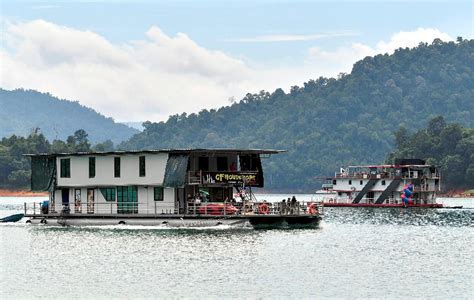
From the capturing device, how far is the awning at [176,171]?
69.3 meters

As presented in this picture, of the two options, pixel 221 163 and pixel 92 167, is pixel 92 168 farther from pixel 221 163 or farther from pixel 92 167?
pixel 221 163

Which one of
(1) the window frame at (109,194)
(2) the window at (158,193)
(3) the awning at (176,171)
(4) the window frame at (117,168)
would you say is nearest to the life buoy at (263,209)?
(3) the awning at (176,171)

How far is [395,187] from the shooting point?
408ft

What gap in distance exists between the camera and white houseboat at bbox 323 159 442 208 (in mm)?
123812

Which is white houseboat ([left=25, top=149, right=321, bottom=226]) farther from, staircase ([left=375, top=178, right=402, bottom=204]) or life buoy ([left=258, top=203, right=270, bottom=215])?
staircase ([left=375, top=178, right=402, bottom=204])

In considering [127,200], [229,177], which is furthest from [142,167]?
[229,177]

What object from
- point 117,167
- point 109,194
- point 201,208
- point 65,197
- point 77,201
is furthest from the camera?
point 65,197

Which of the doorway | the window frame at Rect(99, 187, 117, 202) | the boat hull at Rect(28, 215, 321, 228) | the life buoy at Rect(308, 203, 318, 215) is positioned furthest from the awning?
the life buoy at Rect(308, 203, 318, 215)

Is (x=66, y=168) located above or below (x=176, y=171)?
above

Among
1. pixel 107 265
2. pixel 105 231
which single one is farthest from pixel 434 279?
pixel 105 231

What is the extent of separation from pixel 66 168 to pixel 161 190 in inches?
369

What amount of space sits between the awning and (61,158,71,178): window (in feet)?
32.1

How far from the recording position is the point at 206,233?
64188 mm

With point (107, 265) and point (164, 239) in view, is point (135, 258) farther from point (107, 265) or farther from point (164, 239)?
point (164, 239)
